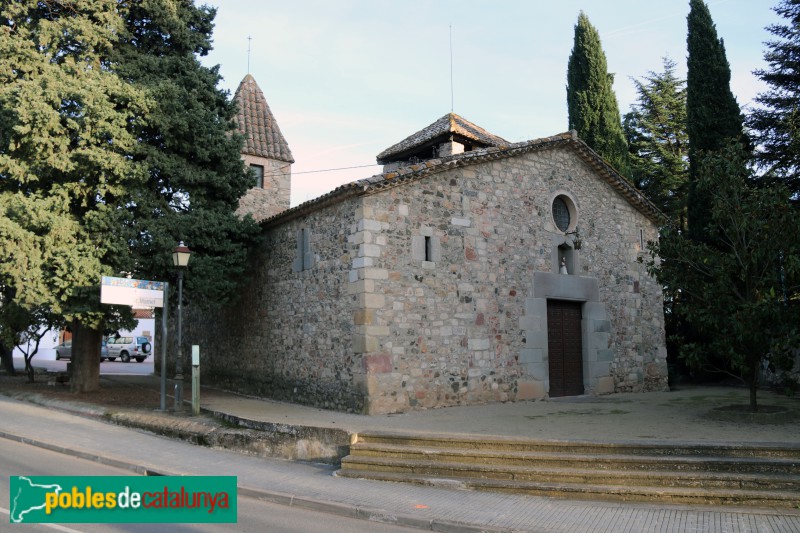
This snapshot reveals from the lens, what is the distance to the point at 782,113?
701 inches

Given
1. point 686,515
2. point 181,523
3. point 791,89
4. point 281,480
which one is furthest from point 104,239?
point 791,89

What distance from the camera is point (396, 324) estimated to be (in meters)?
11.4

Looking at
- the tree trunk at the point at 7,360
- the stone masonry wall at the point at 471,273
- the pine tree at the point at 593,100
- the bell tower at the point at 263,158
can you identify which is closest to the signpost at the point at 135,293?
the stone masonry wall at the point at 471,273

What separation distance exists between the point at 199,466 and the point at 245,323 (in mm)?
7371

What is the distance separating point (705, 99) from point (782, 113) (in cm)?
229

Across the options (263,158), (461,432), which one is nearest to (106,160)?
(461,432)

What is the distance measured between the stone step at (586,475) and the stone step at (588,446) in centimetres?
36

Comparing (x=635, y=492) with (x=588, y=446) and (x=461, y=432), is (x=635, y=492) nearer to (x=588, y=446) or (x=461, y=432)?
(x=588, y=446)

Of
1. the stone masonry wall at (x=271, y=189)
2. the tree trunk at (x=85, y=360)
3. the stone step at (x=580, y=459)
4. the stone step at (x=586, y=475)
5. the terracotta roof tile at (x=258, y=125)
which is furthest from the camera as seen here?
the terracotta roof tile at (x=258, y=125)

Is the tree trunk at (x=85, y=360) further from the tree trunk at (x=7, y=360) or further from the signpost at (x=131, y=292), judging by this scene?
the tree trunk at (x=7, y=360)

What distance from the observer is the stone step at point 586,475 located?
21.7ft

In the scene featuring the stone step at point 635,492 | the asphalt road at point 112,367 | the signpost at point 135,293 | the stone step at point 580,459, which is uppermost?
the signpost at point 135,293

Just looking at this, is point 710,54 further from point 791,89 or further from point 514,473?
point 514,473

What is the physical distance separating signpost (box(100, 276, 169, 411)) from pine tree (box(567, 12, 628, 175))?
16557 mm
